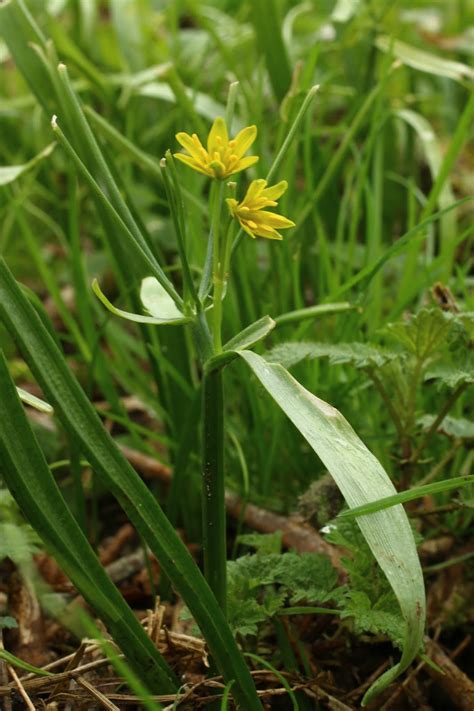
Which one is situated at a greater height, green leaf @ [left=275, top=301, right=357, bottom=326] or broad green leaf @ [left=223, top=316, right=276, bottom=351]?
broad green leaf @ [left=223, top=316, right=276, bottom=351]

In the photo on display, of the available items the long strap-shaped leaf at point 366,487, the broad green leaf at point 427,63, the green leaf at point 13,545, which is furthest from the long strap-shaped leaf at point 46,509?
the broad green leaf at point 427,63

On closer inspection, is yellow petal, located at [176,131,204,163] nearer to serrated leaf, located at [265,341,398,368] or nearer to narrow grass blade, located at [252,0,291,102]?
serrated leaf, located at [265,341,398,368]

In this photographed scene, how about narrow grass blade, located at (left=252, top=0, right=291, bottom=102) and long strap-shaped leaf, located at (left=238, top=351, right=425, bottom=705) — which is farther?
narrow grass blade, located at (left=252, top=0, right=291, bottom=102)

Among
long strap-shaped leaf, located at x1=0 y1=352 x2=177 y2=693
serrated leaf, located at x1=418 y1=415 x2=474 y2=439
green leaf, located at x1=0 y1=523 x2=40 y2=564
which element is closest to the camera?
long strap-shaped leaf, located at x1=0 y1=352 x2=177 y2=693

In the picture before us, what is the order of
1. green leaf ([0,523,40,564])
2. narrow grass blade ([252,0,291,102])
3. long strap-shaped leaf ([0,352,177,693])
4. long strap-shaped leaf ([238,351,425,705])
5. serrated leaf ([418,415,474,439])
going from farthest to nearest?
narrow grass blade ([252,0,291,102]) < serrated leaf ([418,415,474,439]) < green leaf ([0,523,40,564]) < long strap-shaped leaf ([0,352,177,693]) < long strap-shaped leaf ([238,351,425,705])

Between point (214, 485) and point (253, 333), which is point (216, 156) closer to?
point (253, 333)

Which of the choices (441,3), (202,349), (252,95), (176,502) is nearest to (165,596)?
(176,502)

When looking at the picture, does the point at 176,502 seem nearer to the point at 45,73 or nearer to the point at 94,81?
the point at 45,73

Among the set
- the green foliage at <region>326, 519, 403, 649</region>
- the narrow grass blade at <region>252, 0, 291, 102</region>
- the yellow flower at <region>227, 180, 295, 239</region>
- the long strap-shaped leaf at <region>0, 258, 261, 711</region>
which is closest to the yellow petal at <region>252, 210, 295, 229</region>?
the yellow flower at <region>227, 180, 295, 239</region>
